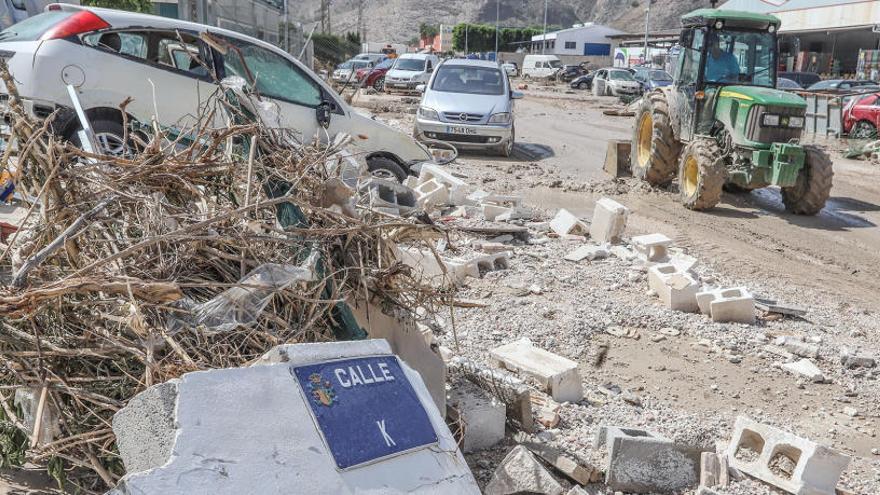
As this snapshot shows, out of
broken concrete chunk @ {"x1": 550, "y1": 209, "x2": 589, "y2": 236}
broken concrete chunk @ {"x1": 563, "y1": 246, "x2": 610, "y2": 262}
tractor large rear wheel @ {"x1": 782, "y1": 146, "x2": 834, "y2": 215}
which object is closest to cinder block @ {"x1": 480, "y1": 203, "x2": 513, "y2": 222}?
broken concrete chunk @ {"x1": 550, "y1": 209, "x2": 589, "y2": 236}

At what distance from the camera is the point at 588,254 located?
24.9 feet

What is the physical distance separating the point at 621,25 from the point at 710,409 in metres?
107

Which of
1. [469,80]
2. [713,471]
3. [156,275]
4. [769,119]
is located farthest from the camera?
[469,80]

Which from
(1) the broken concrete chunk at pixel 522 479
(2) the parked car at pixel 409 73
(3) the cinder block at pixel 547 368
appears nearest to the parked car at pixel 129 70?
(3) the cinder block at pixel 547 368

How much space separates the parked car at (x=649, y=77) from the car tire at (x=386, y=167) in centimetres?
2170

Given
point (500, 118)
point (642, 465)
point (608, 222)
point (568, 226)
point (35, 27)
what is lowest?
Result: point (642, 465)

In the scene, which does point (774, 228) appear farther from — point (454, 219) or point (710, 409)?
point (710, 409)

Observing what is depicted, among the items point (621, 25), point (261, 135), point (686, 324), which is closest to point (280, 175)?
point (261, 135)

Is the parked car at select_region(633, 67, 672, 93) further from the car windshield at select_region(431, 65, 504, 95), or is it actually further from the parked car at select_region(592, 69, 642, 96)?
the car windshield at select_region(431, 65, 504, 95)

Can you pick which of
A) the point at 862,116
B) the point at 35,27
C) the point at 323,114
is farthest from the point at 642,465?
the point at 862,116

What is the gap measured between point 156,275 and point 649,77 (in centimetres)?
2974

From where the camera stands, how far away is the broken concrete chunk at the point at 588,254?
297 inches

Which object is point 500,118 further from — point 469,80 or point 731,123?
point 731,123

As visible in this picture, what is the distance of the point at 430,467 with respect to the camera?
2.32 metres
